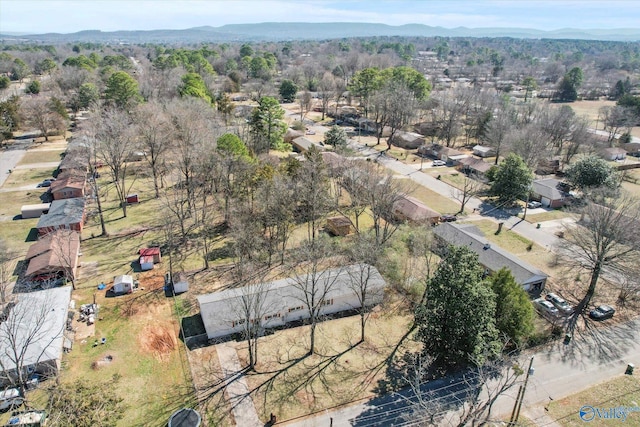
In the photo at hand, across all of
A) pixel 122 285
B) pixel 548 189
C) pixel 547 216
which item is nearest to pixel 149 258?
pixel 122 285

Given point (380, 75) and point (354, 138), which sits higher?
point (380, 75)

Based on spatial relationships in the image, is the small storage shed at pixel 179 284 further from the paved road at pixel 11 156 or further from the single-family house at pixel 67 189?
the paved road at pixel 11 156

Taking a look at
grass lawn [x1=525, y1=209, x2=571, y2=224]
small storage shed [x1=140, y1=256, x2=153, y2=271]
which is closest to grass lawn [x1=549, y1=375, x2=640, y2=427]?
grass lawn [x1=525, y1=209, x2=571, y2=224]

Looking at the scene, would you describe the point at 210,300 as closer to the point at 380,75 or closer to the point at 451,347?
the point at 451,347

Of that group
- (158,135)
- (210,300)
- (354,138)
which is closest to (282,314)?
(210,300)

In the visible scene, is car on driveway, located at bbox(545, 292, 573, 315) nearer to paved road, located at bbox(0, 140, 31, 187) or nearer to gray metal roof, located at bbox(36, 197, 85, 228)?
gray metal roof, located at bbox(36, 197, 85, 228)

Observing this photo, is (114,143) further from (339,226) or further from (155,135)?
(339,226)
